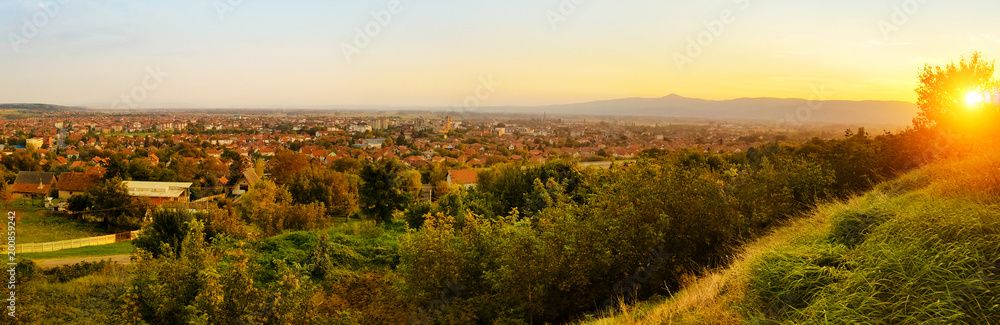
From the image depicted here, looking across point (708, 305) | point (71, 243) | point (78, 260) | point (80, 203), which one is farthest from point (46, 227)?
point (708, 305)

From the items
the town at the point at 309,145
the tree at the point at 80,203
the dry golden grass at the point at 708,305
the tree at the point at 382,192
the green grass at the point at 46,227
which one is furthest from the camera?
the town at the point at 309,145

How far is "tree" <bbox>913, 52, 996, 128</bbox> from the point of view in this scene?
13.5 m

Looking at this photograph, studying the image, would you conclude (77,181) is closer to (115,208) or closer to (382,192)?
(115,208)

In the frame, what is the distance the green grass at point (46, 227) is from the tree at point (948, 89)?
31.9 metres

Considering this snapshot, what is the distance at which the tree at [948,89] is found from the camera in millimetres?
13547

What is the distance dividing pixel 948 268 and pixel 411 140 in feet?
218

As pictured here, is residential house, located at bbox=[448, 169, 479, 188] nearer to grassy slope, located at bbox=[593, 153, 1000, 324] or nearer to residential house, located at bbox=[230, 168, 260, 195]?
residential house, located at bbox=[230, 168, 260, 195]

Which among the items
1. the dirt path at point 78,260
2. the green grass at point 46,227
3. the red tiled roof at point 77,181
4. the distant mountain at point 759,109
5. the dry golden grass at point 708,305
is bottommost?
the green grass at point 46,227

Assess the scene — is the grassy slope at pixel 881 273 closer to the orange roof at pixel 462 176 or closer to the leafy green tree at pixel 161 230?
the leafy green tree at pixel 161 230

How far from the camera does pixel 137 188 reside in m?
28.6

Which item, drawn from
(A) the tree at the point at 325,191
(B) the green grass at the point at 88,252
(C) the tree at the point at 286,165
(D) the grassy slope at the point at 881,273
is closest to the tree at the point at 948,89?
(D) the grassy slope at the point at 881,273

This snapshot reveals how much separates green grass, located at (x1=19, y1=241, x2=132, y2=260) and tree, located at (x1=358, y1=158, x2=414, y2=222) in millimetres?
9138

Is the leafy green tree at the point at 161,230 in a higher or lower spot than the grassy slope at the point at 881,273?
lower

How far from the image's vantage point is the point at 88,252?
19953 millimetres
